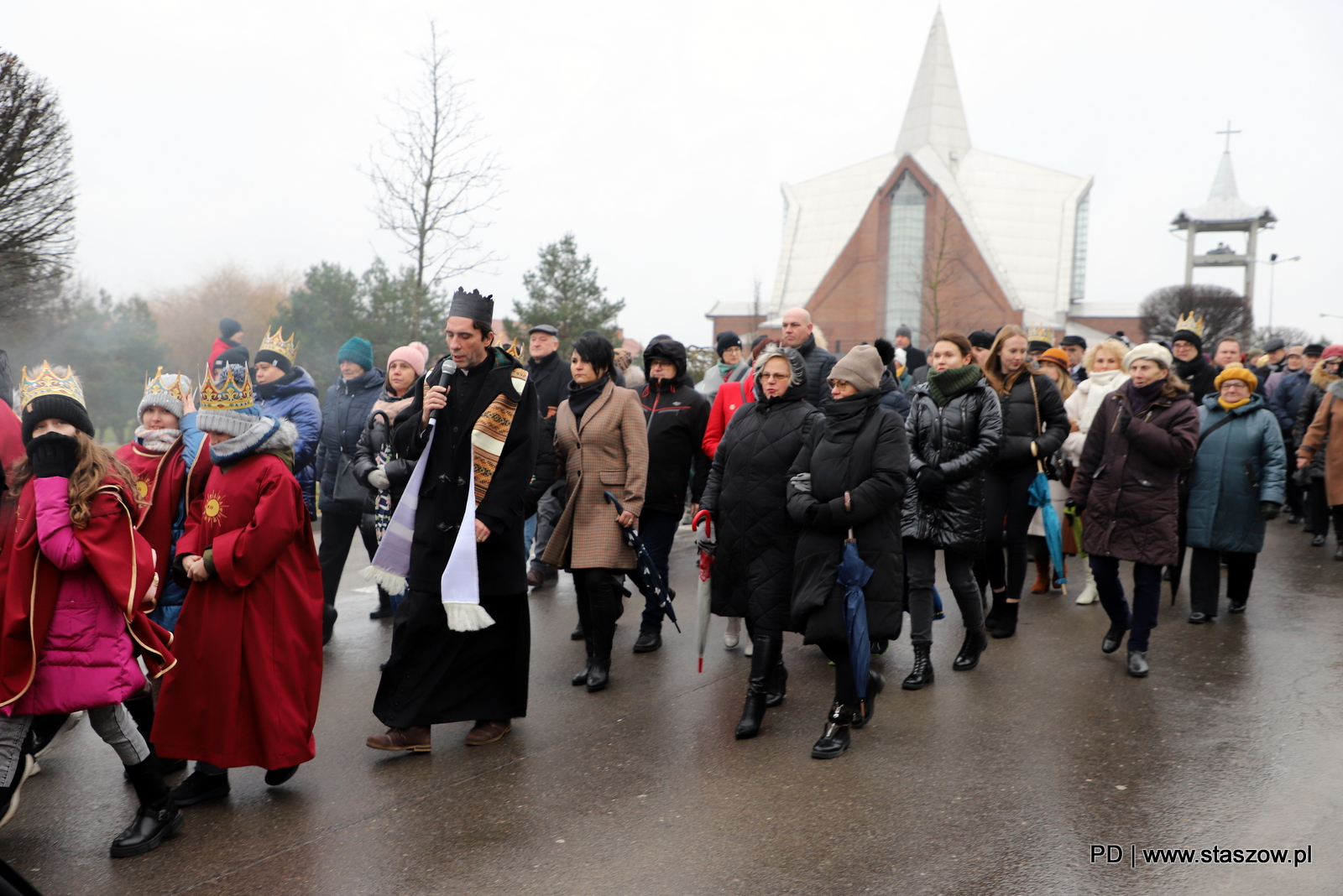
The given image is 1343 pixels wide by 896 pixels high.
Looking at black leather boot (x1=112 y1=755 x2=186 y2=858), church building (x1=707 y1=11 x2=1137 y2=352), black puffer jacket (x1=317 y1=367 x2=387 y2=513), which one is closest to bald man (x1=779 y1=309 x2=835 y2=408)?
black puffer jacket (x1=317 y1=367 x2=387 y2=513)

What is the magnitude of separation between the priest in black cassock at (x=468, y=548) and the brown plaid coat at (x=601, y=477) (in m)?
0.99

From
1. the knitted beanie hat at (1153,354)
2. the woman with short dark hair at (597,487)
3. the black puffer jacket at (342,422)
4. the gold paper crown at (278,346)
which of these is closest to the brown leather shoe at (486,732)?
the woman with short dark hair at (597,487)

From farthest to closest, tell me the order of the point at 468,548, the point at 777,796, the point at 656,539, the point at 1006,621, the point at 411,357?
1. the point at 1006,621
2. the point at 411,357
3. the point at 656,539
4. the point at 468,548
5. the point at 777,796

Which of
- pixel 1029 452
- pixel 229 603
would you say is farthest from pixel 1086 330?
pixel 229 603

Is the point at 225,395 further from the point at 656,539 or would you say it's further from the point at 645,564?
the point at 656,539

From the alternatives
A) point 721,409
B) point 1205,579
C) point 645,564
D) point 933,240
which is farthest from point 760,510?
point 933,240

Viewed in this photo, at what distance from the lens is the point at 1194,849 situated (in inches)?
148

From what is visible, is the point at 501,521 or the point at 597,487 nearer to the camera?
the point at 501,521

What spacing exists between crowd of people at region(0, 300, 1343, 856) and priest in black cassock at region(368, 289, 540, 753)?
0.01 meters

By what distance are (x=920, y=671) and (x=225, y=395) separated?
13.1 ft

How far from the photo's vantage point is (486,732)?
4.97m

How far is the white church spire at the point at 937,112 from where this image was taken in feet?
236

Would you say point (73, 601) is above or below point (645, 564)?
above

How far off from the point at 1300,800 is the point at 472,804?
3.51m
